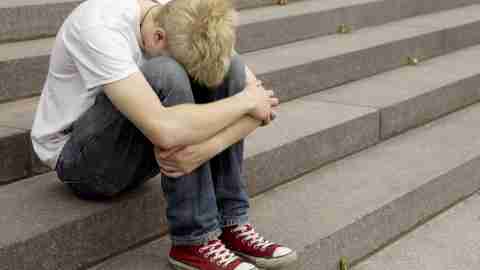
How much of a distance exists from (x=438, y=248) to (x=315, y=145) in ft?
2.31

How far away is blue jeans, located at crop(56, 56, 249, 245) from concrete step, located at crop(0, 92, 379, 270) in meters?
0.09

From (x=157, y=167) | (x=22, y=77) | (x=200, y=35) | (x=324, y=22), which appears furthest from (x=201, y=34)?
(x=324, y=22)

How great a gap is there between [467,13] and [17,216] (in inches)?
191

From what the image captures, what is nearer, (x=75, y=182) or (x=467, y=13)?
(x=75, y=182)

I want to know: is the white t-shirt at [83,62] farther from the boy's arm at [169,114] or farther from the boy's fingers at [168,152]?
the boy's fingers at [168,152]

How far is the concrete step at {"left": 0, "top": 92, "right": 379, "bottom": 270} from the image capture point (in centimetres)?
250

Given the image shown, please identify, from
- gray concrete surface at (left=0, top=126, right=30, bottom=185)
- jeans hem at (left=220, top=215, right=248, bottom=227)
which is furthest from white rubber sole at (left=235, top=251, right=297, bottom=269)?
gray concrete surface at (left=0, top=126, right=30, bottom=185)

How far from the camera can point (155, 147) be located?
2518 millimetres

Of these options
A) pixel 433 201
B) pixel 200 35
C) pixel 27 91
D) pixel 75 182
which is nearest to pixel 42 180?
pixel 75 182

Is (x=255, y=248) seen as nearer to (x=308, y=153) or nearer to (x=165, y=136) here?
(x=165, y=136)

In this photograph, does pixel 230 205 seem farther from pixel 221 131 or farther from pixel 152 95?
pixel 152 95

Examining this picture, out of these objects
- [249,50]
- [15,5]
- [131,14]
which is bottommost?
[249,50]

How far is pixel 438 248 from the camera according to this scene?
3387 mm

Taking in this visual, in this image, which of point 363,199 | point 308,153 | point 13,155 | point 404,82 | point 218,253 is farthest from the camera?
point 404,82
